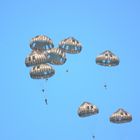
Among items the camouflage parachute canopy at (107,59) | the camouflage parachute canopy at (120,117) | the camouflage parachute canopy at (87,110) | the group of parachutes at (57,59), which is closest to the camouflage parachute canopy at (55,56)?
the group of parachutes at (57,59)

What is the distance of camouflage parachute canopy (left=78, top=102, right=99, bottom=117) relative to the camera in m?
91.2

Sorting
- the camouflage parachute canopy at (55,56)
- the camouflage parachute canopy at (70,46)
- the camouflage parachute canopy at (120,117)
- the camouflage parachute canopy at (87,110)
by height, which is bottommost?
the camouflage parachute canopy at (120,117)

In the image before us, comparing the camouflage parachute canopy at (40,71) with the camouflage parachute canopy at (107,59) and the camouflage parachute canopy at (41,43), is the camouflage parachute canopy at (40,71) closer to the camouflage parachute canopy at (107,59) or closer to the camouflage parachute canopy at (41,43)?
the camouflage parachute canopy at (41,43)

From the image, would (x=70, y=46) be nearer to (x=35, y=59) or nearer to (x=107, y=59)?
(x=107, y=59)

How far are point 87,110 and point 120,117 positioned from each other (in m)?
6.32

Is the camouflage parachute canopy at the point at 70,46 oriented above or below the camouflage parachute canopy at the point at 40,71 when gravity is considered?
above

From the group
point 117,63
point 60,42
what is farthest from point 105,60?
point 60,42

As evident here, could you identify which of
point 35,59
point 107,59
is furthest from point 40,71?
point 107,59

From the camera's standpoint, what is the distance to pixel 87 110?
9175 centimetres

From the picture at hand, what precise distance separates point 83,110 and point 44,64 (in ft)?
33.9

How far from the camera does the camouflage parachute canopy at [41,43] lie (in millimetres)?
89875

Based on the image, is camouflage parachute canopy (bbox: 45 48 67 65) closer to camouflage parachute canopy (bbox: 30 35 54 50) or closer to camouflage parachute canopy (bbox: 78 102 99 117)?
camouflage parachute canopy (bbox: 30 35 54 50)

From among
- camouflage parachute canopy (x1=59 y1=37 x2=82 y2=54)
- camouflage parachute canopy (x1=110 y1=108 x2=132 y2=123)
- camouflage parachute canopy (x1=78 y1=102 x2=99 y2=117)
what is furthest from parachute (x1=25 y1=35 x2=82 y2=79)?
camouflage parachute canopy (x1=110 y1=108 x2=132 y2=123)

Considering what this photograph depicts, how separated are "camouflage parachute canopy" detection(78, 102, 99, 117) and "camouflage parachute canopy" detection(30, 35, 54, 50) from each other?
11.6 metres
